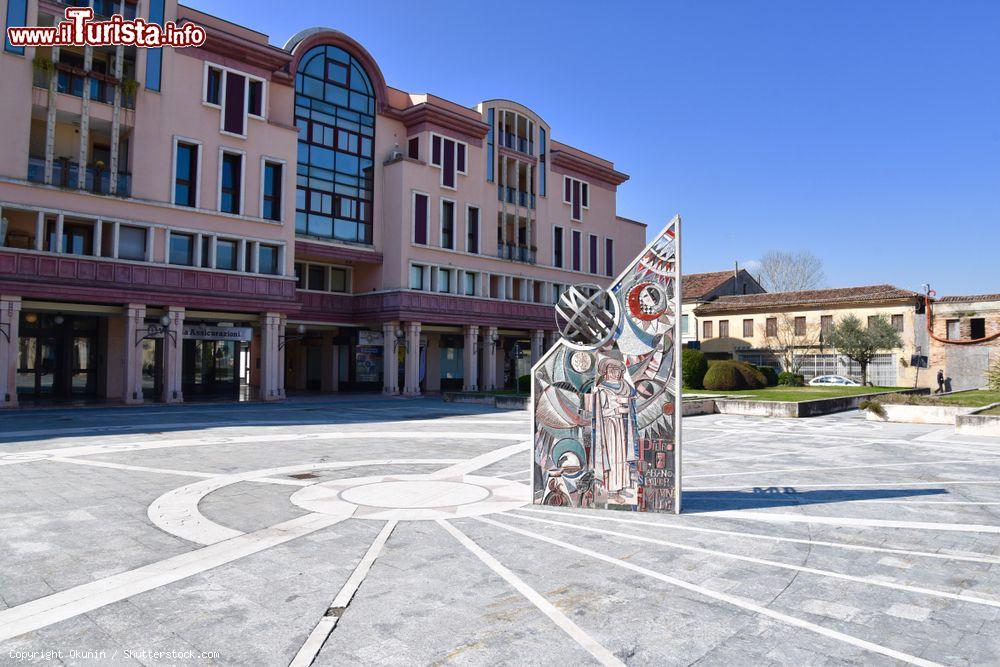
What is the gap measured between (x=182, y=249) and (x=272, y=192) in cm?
571

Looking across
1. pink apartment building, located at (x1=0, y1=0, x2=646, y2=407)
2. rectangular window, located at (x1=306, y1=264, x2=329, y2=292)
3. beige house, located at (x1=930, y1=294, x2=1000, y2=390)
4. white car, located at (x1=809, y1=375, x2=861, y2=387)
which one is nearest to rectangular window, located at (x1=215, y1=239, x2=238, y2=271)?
pink apartment building, located at (x1=0, y1=0, x2=646, y2=407)

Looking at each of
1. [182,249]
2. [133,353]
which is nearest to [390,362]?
[182,249]

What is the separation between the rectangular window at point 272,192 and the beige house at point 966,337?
42894 mm

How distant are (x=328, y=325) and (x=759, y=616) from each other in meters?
36.0

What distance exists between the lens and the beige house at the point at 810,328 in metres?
45.5

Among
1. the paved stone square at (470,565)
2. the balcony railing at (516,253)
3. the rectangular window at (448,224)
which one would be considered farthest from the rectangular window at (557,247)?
the paved stone square at (470,565)

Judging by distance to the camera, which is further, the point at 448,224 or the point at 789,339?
the point at 789,339

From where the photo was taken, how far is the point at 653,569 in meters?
6.42

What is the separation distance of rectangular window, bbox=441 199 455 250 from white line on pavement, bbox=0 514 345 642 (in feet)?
110

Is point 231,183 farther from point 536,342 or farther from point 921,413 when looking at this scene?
point 921,413

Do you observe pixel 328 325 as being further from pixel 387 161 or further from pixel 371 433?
pixel 371 433

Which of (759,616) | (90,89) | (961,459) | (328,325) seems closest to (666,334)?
(759,616)

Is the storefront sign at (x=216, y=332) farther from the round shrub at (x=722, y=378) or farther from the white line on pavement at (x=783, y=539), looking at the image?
the white line on pavement at (x=783, y=539)

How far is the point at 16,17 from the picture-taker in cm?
2520
